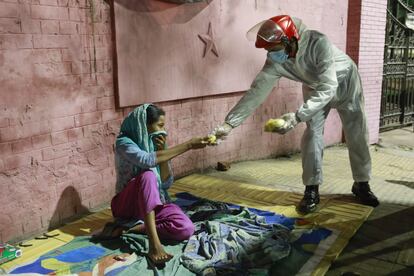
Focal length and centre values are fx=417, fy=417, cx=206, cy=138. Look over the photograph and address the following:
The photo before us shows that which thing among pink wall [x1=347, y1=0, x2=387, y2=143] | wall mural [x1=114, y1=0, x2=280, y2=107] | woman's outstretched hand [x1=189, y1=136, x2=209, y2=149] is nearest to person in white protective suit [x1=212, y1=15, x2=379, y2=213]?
woman's outstretched hand [x1=189, y1=136, x2=209, y2=149]

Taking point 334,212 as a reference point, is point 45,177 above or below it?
above

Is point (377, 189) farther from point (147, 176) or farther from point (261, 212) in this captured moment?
point (147, 176)

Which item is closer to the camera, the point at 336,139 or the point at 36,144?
the point at 36,144

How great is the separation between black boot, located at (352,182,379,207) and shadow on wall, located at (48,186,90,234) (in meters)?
2.56

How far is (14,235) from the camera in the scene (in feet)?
10.4

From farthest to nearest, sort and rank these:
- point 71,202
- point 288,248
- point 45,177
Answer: point 71,202
point 45,177
point 288,248

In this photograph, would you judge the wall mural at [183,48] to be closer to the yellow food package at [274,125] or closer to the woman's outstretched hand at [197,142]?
the woman's outstretched hand at [197,142]

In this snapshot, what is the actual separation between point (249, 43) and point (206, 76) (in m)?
0.87

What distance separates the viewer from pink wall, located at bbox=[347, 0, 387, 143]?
6.32m

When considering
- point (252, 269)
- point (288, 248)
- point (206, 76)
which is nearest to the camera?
point (252, 269)

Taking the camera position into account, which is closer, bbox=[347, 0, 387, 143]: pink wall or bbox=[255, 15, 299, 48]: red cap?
bbox=[255, 15, 299, 48]: red cap

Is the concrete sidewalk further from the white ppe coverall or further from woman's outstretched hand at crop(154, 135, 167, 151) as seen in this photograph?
woman's outstretched hand at crop(154, 135, 167, 151)

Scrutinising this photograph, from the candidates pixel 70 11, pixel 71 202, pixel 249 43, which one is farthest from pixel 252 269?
pixel 249 43

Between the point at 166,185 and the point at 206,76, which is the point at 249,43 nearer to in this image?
the point at 206,76
